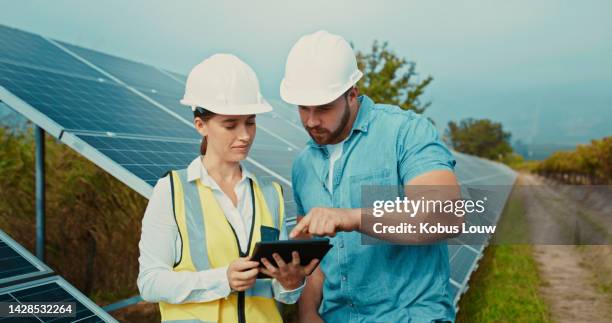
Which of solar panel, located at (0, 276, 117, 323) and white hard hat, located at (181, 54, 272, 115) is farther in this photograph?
solar panel, located at (0, 276, 117, 323)

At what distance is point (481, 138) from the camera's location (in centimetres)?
13725

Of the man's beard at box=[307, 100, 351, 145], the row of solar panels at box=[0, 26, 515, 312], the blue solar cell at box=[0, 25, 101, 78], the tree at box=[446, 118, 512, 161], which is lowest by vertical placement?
the man's beard at box=[307, 100, 351, 145]

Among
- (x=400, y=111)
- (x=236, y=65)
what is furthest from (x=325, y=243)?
(x=400, y=111)

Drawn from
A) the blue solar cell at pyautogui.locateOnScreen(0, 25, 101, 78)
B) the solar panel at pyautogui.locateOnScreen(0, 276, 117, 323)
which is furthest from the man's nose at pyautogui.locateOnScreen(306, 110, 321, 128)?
the blue solar cell at pyautogui.locateOnScreen(0, 25, 101, 78)

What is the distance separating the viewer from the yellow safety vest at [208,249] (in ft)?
8.12

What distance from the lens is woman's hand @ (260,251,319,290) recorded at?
7.82 feet

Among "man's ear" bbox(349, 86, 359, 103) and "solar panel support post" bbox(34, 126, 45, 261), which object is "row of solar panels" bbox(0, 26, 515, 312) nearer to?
"solar panel support post" bbox(34, 126, 45, 261)

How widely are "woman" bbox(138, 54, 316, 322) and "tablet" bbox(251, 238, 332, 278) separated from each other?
4 cm

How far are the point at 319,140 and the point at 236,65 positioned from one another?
0.69 meters

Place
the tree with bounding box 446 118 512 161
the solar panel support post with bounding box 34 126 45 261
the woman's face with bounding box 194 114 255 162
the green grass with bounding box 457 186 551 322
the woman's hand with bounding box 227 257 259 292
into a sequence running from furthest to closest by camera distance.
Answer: the tree with bounding box 446 118 512 161 → the green grass with bounding box 457 186 551 322 → the solar panel support post with bounding box 34 126 45 261 → the woman's face with bounding box 194 114 255 162 → the woman's hand with bounding box 227 257 259 292

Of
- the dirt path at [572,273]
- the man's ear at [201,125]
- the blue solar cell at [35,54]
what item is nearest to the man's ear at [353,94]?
the man's ear at [201,125]

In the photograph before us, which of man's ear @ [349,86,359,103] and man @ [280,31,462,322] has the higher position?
man's ear @ [349,86,359,103]

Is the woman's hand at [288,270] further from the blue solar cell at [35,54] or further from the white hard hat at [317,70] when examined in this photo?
the blue solar cell at [35,54]

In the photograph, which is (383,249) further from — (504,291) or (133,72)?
(504,291)
